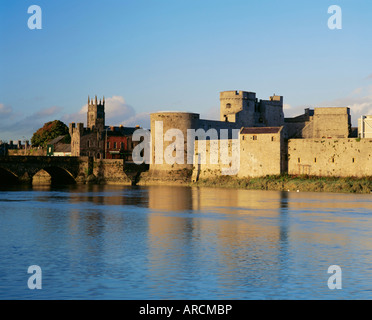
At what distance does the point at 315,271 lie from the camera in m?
17.2

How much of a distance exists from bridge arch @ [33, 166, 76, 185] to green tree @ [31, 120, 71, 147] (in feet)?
73.3

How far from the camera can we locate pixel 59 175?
2931 inches

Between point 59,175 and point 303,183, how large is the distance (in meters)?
33.1

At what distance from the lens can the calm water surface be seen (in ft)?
49.1

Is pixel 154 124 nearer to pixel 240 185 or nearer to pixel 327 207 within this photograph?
pixel 240 185

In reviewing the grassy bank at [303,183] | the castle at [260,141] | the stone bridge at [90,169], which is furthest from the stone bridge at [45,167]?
the grassy bank at [303,183]

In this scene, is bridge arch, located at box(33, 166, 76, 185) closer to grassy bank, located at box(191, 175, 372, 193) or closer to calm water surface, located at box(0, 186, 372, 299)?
grassy bank, located at box(191, 175, 372, 193)

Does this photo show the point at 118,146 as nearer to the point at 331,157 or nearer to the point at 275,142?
the point at 275,142

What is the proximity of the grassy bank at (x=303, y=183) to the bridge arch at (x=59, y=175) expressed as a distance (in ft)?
70.3

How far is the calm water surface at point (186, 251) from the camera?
49.1ft

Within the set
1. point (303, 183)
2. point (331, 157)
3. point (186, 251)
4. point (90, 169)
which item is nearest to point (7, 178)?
point (90, 169)

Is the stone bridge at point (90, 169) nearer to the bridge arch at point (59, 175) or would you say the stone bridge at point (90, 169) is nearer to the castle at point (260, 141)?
the bridge arch at point (59, 175)

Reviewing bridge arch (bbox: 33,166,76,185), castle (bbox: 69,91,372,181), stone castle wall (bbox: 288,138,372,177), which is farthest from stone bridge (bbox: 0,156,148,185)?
stone castle wall (bbox: 288,138,372,177)

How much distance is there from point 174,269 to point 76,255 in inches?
147
